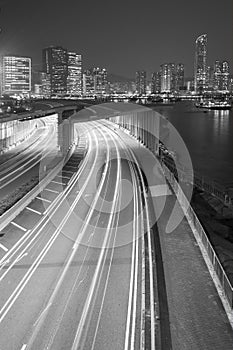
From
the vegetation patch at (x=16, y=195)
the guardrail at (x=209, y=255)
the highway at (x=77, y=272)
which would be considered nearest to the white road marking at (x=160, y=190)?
the guardrail at (x=209, y=255)

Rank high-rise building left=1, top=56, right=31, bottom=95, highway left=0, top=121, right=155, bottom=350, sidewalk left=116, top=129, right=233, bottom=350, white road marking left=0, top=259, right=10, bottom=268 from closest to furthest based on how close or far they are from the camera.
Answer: sidewalk left=116, top=129, right=233, bottom=350 → highway left=0, top=121, right=155, bottom=350 → white road marking left=0, top=259, right=10, bottom=268 → high-rise building left=1, top=56, right=31, bottom=95

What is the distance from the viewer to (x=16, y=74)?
88438 mm

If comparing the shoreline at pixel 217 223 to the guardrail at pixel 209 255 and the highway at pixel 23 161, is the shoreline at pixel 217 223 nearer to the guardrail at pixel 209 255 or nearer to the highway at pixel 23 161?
the guardrail at pixel 209 255

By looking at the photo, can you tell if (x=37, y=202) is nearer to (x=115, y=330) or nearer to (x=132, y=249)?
(x=132, y=249)

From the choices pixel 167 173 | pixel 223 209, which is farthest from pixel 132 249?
pixel 167 173

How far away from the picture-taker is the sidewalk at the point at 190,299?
4586 mm

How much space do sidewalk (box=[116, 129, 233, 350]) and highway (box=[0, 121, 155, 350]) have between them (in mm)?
303

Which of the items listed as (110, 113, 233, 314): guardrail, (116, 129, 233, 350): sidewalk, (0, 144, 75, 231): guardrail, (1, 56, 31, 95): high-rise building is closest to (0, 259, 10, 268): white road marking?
(0, 144, 75, 231): guardrail

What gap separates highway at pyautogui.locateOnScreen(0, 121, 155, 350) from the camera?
471 centimetres

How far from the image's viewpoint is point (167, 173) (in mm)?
13117

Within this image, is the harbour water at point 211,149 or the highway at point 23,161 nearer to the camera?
the highway at point 23,161

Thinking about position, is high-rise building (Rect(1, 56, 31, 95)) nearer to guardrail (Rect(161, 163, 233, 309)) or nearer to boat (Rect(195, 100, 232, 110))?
boat (Rect(195, 100, 232, 110))

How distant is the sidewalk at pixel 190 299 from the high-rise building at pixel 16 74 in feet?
268

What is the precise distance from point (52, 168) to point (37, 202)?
4950 mm
